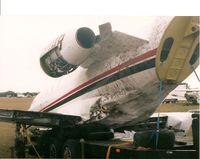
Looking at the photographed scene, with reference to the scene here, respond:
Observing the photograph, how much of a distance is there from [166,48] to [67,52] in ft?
8.60

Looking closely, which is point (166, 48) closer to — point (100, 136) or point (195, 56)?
point (195, 56)

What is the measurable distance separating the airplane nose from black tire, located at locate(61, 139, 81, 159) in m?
2.65

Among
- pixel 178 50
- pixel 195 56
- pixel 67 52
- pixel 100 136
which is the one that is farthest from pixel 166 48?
pixel 100 136

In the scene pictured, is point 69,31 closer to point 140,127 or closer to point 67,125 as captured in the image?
point 67,125

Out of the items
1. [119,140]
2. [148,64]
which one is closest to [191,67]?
[148,64]

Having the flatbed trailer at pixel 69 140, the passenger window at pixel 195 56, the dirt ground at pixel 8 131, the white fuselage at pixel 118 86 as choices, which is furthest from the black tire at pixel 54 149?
the passenger window at pixel 195 56

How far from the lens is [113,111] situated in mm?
10305

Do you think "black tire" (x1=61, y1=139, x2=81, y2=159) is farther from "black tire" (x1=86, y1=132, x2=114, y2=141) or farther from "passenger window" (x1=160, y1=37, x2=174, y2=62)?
"passenger window" (x1=160, y1=37, x2=174, y2=62)

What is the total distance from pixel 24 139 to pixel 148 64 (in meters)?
4.14

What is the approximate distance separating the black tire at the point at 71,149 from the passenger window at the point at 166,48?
117 inches

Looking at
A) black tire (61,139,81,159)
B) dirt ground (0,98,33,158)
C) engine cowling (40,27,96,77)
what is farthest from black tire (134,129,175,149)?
dirt ground (0,98,33,158)

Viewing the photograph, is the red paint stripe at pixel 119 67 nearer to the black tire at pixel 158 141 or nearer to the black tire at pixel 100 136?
the black tire at pixel 100 136

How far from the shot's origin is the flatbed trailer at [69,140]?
8.65 metres

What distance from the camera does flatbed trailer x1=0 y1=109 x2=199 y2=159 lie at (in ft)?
28.4
